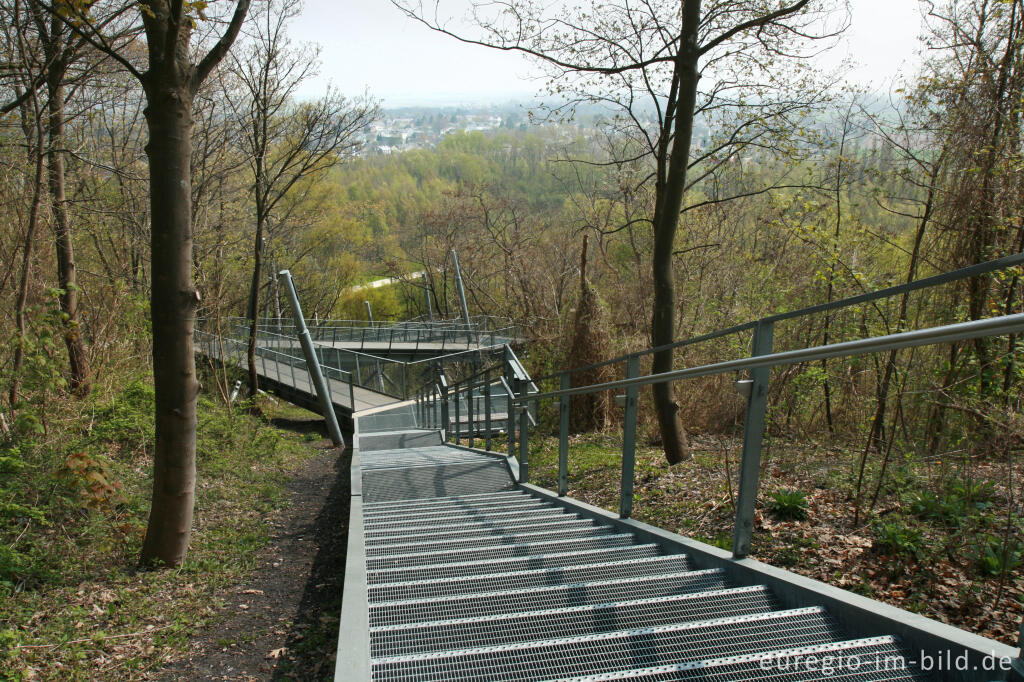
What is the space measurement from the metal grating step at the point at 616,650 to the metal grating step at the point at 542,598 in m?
0.44

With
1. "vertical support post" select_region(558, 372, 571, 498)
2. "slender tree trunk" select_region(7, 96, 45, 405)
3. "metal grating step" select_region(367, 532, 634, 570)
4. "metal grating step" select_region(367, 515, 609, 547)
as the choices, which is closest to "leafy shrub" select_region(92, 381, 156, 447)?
"slender tree trunk" select_region(7, 96, 45, 405)

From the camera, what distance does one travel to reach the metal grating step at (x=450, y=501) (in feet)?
19.8

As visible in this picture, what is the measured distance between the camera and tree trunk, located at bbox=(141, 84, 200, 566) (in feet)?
15.3

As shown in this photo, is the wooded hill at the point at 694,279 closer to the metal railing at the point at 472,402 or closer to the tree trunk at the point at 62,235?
the tree trunk at the point at 62,235

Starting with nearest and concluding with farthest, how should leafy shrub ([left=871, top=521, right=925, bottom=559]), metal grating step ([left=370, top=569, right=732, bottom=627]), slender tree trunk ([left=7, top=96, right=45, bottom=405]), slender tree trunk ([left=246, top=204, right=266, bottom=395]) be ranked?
1. metal grating step ([left=370, top=569, right=732, bottom=627])
2. leafy shrub ([left=871, top=521, right=925, bottom=559])
3. slender tree trunk ([left=7, top=96, right=45, bottom=405])
4. slender tree trunk ([left=246, top=204, right=266, bottom=395])

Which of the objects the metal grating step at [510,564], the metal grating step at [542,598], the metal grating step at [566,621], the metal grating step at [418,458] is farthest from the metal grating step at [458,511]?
the metal grating step at [566,621]

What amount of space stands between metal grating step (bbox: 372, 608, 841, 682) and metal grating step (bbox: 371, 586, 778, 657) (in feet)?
0.56

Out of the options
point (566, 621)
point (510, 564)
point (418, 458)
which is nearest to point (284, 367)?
point (418, 458)

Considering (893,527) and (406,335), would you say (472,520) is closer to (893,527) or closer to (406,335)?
(893,527)

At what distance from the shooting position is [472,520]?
4.95 meters

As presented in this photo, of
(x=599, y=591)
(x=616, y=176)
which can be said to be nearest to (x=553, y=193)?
(x=616, y=176)

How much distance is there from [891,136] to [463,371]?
11055mm

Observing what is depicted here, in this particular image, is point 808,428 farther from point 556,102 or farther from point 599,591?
point 599,591

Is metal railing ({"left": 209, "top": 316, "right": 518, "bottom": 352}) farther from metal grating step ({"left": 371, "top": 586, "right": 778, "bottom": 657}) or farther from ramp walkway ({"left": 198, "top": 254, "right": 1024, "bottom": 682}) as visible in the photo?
metal grating step ({"left": 371, "top": 586, "right": 778, "bottom": 657})
